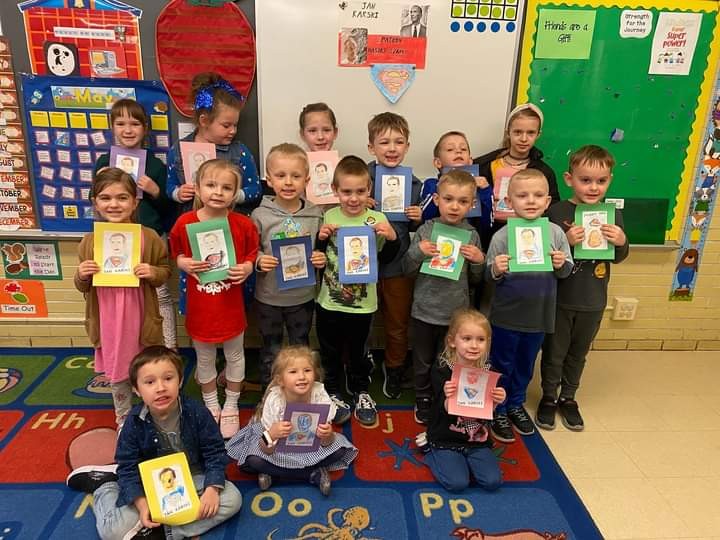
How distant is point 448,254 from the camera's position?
2676 mm

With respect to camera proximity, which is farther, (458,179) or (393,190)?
(393,190)

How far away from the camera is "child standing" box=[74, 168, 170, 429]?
94.0 inches

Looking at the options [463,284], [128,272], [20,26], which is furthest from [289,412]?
[20,26]

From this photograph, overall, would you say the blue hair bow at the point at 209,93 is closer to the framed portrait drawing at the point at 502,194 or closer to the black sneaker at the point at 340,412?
the framed portrait drawing at the point at 502,194

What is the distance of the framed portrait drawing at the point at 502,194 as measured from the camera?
297 centimetres

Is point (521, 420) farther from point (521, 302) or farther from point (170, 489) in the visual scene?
point (170, 489)

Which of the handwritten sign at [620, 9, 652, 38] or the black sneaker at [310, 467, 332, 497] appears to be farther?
the handwritten sign at [620, 9, 652, 38]

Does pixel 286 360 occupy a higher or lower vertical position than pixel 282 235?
lower

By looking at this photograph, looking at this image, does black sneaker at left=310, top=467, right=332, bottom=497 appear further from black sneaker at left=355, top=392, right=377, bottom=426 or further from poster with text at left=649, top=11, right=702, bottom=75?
poster with text at left=649, top=11, right=702, bottom=75

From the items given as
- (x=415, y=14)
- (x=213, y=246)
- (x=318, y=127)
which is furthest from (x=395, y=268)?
(x=415, y=14)

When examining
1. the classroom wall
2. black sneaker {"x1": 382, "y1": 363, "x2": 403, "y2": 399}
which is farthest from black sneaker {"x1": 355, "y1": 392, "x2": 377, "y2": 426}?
the classroom wall

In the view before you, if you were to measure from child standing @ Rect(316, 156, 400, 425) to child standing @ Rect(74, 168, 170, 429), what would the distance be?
0.82m

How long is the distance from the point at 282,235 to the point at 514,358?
55.6 inches

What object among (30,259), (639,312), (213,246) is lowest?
(639,312)
